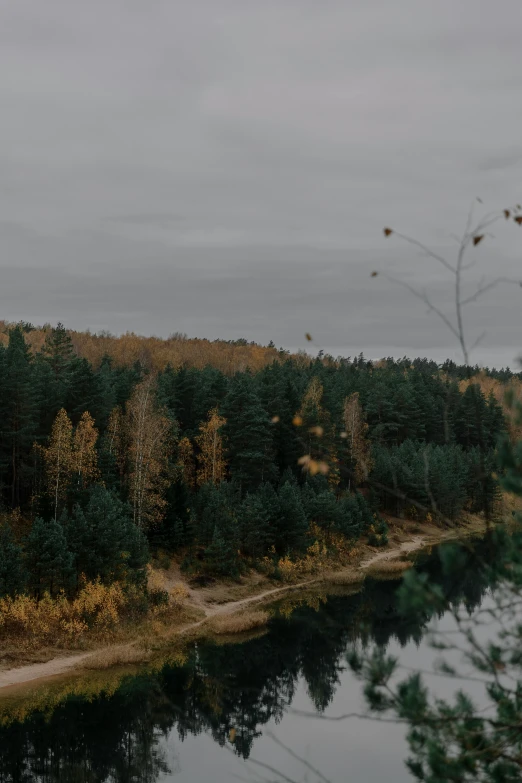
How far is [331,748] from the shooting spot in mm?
23297

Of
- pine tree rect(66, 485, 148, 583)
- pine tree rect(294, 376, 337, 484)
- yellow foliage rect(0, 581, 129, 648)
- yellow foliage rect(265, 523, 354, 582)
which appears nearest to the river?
yellow foliage rect(0, 581, 129, 648)

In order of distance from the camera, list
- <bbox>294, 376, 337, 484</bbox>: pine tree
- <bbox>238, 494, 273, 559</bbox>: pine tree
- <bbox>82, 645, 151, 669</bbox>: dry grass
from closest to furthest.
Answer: <bbox>82, 645, 151, 669</bbox>: dry grass < <bbox>238, 494, 273, 559</bbox>: pine tree < <bbox>294, 376, 337, 484</bbox>: pine tree

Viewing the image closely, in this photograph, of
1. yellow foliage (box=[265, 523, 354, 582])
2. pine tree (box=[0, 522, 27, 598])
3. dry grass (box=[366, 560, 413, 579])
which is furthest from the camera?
dry grass (box=[366, 560, 413, 579])

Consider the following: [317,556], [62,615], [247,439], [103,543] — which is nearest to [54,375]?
[247,439]

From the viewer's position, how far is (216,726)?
24.6 metres

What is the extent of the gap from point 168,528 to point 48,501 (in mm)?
8436

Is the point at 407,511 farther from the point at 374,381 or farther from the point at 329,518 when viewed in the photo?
the point at 374,381

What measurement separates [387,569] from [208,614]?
1797 centimetres

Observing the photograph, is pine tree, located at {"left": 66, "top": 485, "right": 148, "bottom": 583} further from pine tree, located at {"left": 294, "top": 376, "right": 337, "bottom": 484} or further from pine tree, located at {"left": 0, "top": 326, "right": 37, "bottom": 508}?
pine tree, located at {"left": 294, "top": 376, "right": 337, "bottom": 484}

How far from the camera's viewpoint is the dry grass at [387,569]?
50.3 meters

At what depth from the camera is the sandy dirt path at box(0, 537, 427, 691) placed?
2823cm

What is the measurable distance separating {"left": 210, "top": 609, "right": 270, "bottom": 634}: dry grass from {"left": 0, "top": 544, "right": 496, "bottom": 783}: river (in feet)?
5.70

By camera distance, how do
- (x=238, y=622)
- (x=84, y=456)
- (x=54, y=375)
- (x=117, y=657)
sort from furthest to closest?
(x=54, y=375) < (x=84, y=456) < (x=238, y=622) < (x=117, y=657)

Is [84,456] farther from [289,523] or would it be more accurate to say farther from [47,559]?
[289,523]
